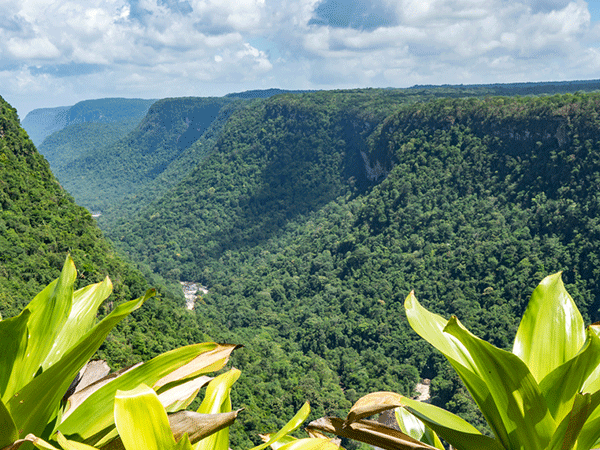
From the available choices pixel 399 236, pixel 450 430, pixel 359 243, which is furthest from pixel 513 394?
pixel 359 243

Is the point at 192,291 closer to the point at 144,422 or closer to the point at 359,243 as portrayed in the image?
the point at 359,243

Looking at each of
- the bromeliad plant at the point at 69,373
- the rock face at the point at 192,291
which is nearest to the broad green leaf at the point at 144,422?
the bromeliad plant at the point at 69,373

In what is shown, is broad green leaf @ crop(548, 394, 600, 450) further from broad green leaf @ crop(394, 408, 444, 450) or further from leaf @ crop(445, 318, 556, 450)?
broad green leaf @ crop(394, 408, 444, 450)

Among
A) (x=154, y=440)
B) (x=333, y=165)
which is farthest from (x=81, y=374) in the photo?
(x=333, y=165)

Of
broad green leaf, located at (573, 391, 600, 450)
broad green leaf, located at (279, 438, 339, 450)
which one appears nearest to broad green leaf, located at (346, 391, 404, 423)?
broad green leaf, located at (279, 438, 339, 450)

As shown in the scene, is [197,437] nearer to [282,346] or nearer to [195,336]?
[195,336]

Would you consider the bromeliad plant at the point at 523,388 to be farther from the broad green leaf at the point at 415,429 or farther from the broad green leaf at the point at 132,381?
the broad green leaf at the point at 132,381
